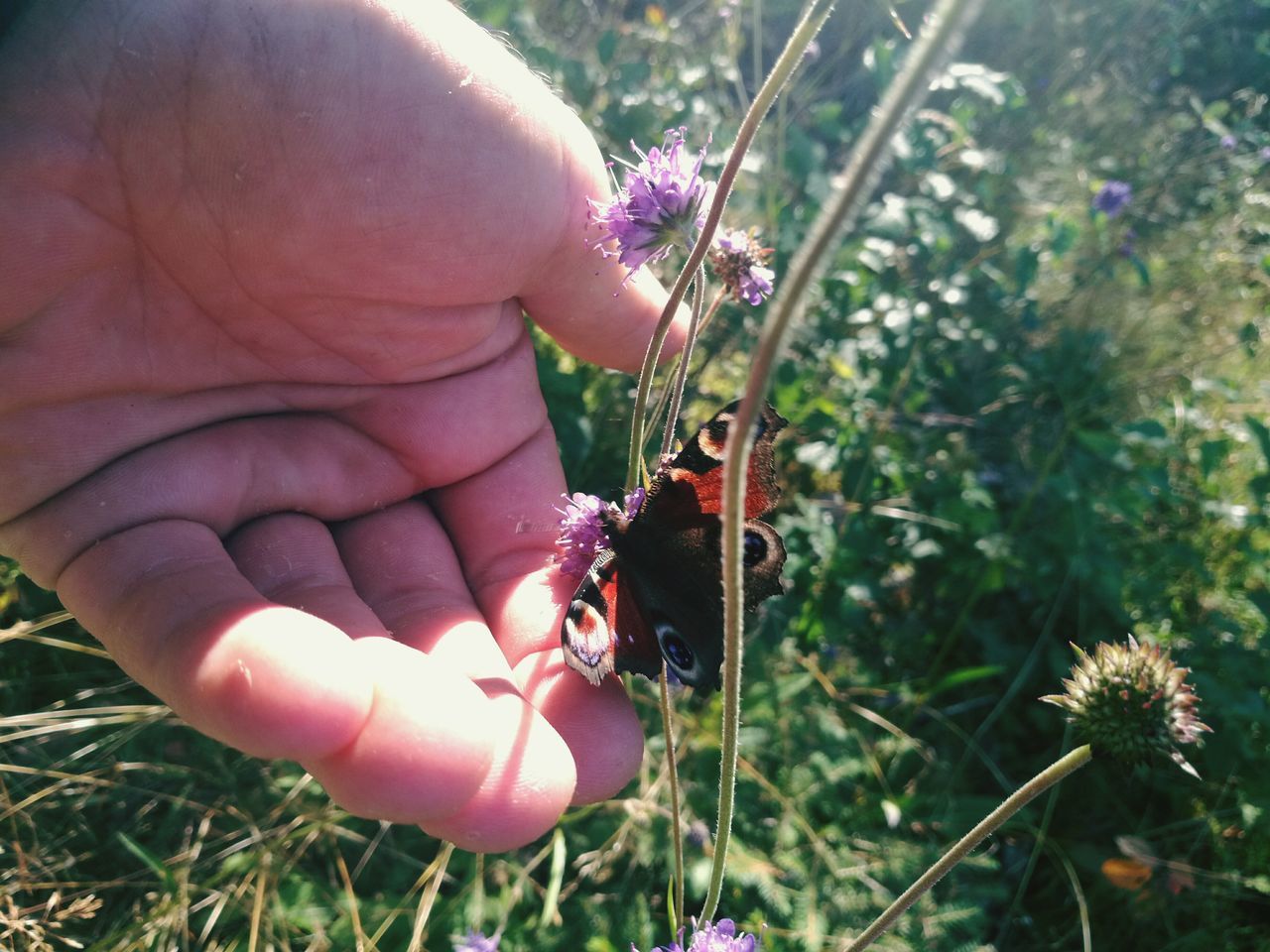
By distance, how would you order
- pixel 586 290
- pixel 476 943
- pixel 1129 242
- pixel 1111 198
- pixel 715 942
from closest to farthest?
pixel 715 942
pixel 476 943
pixel 586 290
pixel 1111 198
pixel 1129 242

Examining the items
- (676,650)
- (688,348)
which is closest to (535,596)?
(676,650)

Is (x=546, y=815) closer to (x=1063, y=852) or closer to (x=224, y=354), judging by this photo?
(x=224, y=354)

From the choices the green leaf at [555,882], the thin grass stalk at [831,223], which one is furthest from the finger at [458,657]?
the green leaf at [555,882]

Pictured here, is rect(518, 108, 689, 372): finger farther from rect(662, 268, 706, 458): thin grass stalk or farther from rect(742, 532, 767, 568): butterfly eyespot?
rect(742, 532, 767, 568): butterfly eyespot

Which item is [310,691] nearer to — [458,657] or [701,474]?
[458,657]

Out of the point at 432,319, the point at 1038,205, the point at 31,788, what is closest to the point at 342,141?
the point at 432,319

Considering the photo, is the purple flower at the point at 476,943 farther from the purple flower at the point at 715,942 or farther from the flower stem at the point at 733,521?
the flower stem at the point at 733,521
